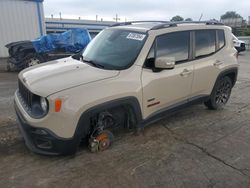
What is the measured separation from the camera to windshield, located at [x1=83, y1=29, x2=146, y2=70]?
3.56 metres

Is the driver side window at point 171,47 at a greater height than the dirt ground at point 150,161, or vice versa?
the driver side window at point 171,47

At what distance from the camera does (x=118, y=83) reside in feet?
10.8

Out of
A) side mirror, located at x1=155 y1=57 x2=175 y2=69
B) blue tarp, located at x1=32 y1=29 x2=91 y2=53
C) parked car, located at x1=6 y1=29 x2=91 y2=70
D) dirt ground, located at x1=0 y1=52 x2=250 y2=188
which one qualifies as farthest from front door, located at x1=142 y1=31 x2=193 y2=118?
blue tarp, located at x1=32 y1=29 x2=91 y2=53

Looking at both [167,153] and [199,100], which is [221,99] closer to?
[199,100]

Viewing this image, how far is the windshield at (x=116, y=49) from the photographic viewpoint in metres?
3.56

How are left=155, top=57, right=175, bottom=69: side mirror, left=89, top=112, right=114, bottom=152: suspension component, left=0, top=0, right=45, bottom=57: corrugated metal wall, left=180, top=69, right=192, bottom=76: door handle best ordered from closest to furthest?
1. left=89, top=112, right=114, bottom=152: suspension component
2. left=155, top=57, right=175, bottom=69: side mirror
3. left=180, top=69, right=192, bottom=76: door handle
4. left=0, top=0, right=45, bottom=57: corrugated metal wall

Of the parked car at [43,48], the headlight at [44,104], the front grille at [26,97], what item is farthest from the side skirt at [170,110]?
the parked car at [43,48]

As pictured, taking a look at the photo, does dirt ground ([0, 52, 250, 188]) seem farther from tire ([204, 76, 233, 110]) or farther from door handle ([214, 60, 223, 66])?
door handle ([214, 60, 223, 66])

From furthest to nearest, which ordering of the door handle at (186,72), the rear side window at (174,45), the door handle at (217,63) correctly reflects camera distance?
the door handle at (217,63) < the door handle at (186,72) < the rear side window at (174,45)

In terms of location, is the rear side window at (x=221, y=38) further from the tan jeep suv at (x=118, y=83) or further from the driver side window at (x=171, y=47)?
the driver side window at (x=171, y=47)

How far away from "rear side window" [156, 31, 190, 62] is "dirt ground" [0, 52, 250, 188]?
4.42 feet

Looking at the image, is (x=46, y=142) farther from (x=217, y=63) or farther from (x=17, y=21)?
(x=17, y=21)

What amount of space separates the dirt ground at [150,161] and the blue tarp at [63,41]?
611cm

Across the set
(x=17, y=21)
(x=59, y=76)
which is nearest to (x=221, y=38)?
(x=59, y=76)
